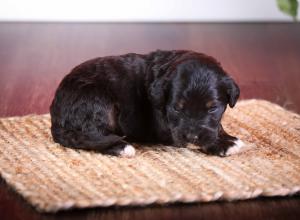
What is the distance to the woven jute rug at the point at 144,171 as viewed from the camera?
2350 mm

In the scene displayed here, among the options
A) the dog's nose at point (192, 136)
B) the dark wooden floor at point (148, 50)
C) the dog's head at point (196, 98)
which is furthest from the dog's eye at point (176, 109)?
the dark wooden floor at point (148, 50)

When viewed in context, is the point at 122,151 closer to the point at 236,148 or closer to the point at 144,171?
the point at 144,171

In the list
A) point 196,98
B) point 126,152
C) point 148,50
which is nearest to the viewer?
point 196,98

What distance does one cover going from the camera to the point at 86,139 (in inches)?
108

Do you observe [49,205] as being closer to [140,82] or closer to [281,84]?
[140,82]

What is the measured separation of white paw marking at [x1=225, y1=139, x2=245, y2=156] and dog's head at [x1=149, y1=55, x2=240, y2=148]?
0.13 metres

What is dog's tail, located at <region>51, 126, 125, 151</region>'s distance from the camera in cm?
273

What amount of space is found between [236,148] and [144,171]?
46 centimetres

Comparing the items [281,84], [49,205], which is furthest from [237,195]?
[281,84]

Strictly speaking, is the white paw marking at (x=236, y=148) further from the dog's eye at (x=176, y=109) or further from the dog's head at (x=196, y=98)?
the dog's eye at (x=176, y=109)

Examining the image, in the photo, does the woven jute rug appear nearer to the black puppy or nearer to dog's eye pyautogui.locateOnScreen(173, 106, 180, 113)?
the black puppy

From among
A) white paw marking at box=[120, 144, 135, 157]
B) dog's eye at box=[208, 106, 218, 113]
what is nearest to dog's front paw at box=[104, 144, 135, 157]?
white paw marking at box=[120, 144, 135, 157]

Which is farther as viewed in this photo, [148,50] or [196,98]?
[148,50]

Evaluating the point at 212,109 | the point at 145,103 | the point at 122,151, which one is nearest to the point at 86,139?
the point at 122,151
